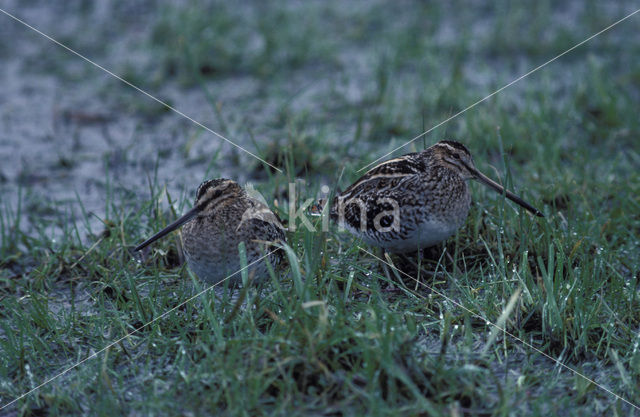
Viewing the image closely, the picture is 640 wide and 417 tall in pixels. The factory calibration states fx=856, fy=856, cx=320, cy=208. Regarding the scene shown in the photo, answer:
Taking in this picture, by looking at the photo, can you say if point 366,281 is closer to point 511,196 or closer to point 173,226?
point 511,196

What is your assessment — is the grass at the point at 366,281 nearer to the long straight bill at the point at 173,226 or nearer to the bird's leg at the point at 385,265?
the bird's leg at the point at 385,265

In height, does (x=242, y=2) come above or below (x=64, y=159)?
above

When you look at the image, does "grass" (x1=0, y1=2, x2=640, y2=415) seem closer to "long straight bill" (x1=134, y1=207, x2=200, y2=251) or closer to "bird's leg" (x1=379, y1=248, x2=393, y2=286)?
"bird's leg" (x1=379, y1=248, x2=393, y2=286)

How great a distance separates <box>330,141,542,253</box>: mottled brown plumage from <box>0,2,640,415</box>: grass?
0.18 metres

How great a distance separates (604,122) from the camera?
6.84 meters

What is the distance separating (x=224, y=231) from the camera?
165 inches

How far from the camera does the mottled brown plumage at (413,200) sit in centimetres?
448

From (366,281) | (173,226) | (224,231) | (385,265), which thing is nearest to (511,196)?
(385,265)

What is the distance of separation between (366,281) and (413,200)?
50 cm

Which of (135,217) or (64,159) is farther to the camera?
(64,159)

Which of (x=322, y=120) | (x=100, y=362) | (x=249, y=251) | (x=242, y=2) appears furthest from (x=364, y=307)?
(x=242, y=2)

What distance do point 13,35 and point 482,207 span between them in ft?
21.1

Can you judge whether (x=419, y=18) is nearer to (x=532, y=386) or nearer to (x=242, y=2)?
(x=242, y=2)

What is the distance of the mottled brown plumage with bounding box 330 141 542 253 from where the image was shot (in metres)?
4.48
